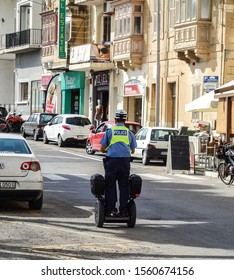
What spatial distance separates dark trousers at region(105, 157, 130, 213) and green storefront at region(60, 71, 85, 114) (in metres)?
43.3

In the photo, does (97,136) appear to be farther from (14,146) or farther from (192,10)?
(14,146)

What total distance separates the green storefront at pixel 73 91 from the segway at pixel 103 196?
43.3 m

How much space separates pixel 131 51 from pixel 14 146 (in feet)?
102

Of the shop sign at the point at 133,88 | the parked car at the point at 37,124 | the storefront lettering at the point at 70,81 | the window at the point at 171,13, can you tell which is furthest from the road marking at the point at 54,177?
the storefront lettering at the point at 70,81

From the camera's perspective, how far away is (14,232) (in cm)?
1470

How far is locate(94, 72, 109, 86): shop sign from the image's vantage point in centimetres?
5495

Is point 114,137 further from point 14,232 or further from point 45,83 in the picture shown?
point 45,83

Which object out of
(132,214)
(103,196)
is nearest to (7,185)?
(103,196)

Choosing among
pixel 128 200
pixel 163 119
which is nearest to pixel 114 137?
pixel 128 200

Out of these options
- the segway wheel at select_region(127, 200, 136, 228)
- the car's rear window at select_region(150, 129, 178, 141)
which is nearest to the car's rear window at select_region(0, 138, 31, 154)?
the segway wheel at select_region(127, 200, 136, 228)

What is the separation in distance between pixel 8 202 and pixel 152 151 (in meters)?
15.5

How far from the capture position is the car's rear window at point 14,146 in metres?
18.4

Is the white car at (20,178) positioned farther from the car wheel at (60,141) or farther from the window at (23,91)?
the window at (23,91)

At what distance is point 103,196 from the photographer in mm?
15758
